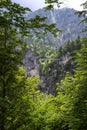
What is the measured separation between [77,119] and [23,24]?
661 cm

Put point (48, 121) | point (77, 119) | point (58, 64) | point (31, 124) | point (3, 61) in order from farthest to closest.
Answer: point (58, 64)
point (48, 121)
point (77, 119)
point (31, 124)
point (3, 61)

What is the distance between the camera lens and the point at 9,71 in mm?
11062

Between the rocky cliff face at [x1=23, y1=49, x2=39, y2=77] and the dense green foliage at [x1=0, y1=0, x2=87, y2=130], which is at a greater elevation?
the dense green foliage at [x1=0, y1=0, x2=87, y2=130]

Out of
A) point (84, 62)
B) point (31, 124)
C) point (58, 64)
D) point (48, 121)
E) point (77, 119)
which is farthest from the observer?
point (58, 64)

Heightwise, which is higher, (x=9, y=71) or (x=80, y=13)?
(x=80, y=13)

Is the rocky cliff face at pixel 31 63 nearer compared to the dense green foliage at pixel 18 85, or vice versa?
the dense green foliage at pixel 18 85

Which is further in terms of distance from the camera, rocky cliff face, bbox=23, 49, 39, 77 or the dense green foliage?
rocky cliff face, bbox=23, 49, 39, 77

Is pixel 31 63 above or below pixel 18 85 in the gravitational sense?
below

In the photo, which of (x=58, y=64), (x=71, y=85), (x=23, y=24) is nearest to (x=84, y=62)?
(x=71, y=85)

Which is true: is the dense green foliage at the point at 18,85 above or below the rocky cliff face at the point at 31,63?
above

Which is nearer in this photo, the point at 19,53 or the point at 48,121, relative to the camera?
the point at 19,53

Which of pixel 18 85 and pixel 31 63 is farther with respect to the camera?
pixel 31 63

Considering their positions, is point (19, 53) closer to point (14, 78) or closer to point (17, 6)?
point (14, 78)

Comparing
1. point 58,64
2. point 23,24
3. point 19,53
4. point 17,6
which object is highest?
point 17,6
